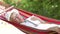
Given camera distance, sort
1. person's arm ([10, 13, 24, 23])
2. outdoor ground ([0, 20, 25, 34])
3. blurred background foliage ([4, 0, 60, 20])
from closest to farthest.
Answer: outdoor ground ([0, 20, 25, 34]) → person's arm ([10, 13, 24, 23]) → blurred background foliage ([4, 0, 60, 20])

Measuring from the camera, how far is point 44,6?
2215mm

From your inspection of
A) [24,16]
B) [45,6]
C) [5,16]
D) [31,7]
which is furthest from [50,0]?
[5,16]

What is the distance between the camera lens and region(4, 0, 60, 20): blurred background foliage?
2139mm

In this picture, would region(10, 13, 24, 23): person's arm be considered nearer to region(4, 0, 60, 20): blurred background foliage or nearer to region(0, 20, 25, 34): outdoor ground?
region(0, 20, 25, 34): outdoor ground

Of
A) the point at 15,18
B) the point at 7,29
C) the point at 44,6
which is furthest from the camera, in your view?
the point at 44,6

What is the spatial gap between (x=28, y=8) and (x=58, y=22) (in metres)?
0.82

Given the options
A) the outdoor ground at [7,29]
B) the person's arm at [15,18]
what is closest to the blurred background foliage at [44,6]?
the person's arm at [15,18]

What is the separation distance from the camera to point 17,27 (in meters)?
1.62

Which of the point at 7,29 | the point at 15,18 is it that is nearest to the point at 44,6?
the point at 15,18

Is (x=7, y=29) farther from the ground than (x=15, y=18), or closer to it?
closer to it

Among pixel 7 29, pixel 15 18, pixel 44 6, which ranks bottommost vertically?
pixel 7 29

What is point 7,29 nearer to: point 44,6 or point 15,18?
point 15,18

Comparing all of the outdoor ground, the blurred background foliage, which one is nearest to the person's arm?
the outdoor ground

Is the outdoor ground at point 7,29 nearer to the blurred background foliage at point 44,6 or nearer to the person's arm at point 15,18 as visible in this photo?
the person's arm at point 15,18
